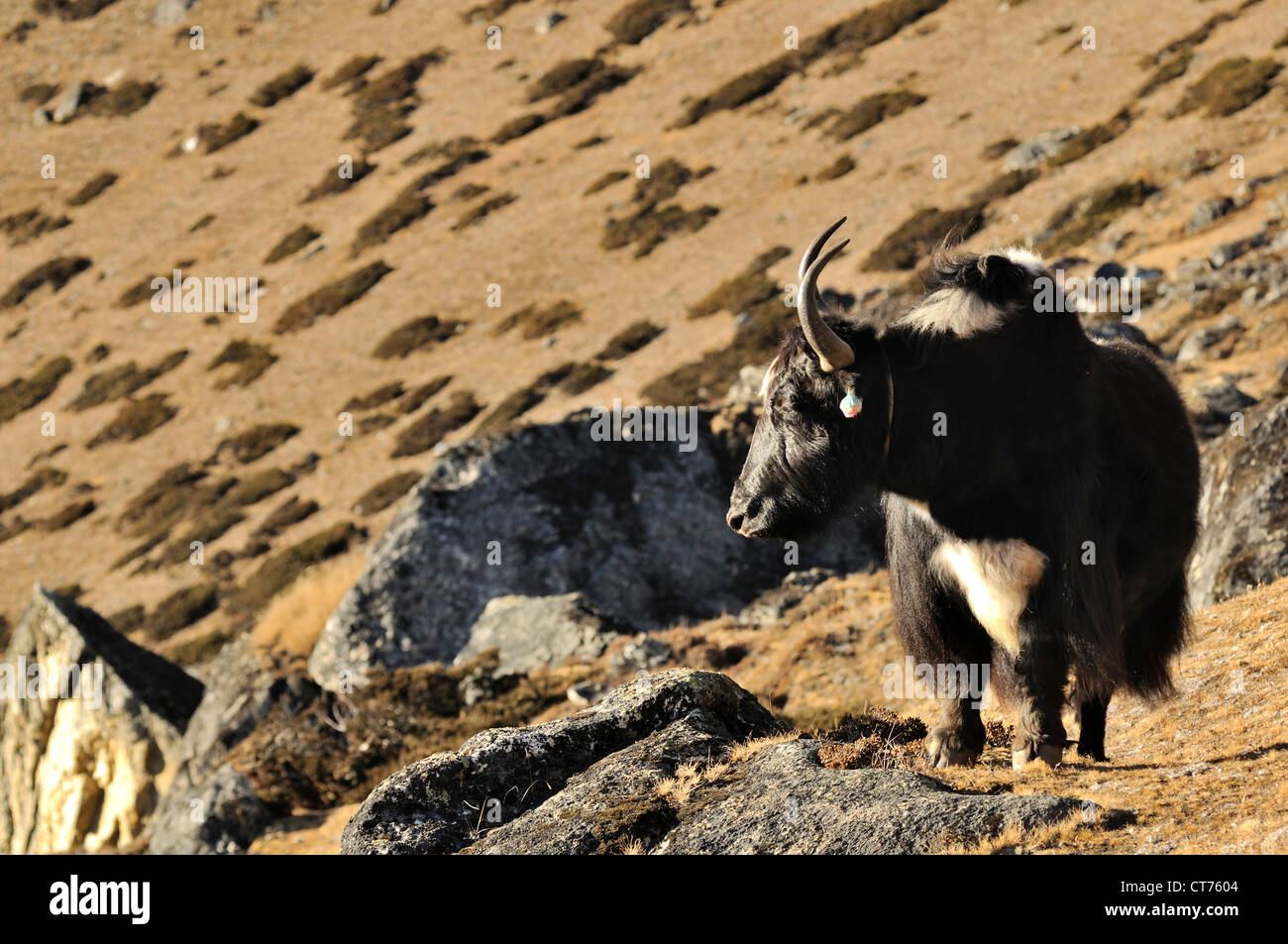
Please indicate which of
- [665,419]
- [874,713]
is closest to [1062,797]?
[874,713]

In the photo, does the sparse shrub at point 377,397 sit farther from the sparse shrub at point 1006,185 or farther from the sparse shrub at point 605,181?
the sparse shrub at point 1006,185

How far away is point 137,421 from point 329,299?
839 cm

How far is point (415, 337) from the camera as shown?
4572 centimetres

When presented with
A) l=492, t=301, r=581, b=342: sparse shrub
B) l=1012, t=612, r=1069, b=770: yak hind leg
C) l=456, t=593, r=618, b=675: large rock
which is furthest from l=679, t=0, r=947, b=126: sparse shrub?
l=1012, t=612, r=1069, b=770: yak hind leg

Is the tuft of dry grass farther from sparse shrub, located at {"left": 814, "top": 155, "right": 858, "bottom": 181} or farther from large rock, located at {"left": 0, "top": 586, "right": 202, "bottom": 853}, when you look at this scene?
sparse shrub, located at {"left": 814, "top": 155, "right": 858, "bottom": 181}

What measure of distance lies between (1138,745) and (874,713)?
2.13 metres

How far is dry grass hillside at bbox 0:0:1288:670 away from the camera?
118ft

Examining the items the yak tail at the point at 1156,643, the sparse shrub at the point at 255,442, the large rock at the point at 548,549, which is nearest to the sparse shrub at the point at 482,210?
the sparse shrub at the point at 255,442

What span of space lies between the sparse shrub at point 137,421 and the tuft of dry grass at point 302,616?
28.3 meters

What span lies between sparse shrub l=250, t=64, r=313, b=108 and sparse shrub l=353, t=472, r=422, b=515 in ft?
127

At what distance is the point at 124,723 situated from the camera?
19.1m

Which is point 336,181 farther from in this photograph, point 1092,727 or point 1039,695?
point 1039,695

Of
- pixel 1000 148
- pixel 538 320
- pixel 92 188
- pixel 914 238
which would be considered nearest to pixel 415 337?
pixel 538 320

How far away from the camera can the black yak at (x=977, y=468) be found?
6.68 metres
